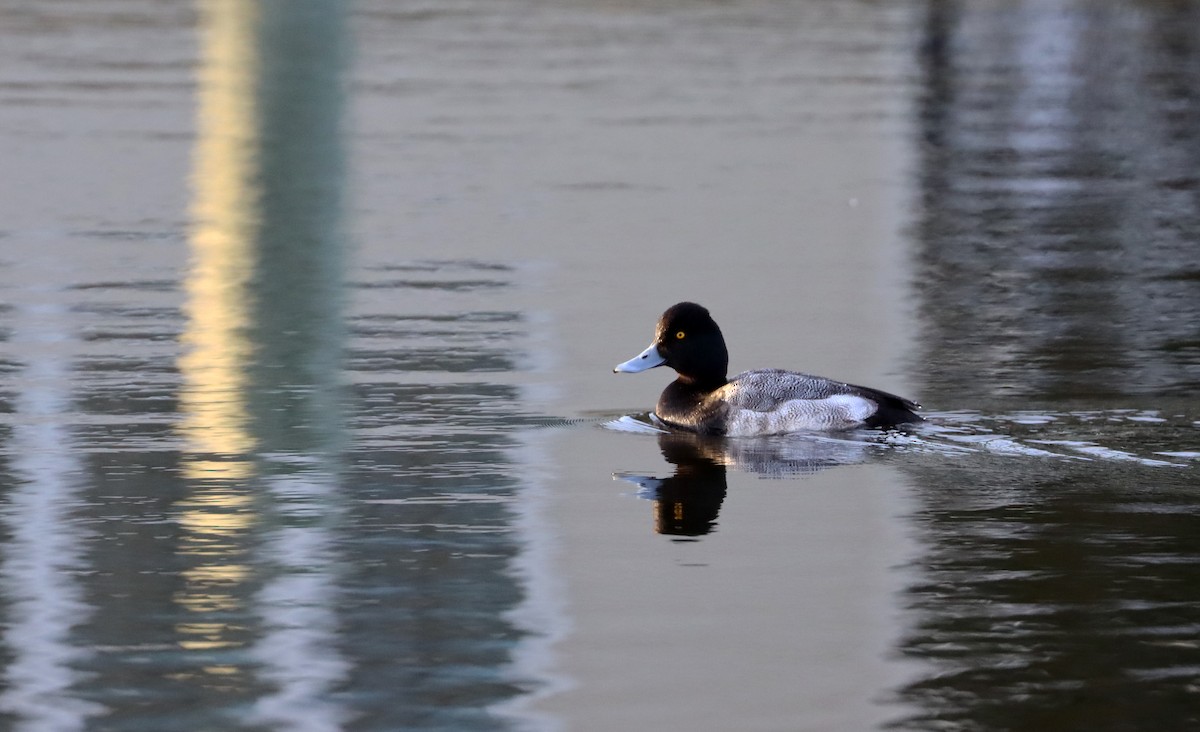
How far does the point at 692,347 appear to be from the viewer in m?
12.5

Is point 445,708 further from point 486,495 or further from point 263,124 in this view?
point 263,124

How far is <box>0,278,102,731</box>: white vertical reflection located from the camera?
7.56 m

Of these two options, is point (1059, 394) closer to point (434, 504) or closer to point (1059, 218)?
point (434, 504)

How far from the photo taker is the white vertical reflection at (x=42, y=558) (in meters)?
7.56

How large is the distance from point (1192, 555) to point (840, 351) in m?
5.28

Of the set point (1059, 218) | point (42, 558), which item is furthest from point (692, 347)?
point (1059, 218)

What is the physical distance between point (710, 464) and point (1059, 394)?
7.43 feet

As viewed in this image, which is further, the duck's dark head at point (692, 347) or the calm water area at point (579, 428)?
the duck's dark head at point (692, 347)

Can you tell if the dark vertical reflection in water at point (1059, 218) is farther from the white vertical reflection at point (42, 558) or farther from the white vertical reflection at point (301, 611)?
the white vertical reflection at point (42, 558)

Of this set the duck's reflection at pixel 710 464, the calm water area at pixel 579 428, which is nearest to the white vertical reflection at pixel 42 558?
the calm water area at pixel 579 428

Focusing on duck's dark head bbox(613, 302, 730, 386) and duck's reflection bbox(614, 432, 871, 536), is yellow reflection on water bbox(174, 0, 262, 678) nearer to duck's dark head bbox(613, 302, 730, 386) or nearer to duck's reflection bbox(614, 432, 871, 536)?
duck's reflection bbox(614, 432, 871, 536)

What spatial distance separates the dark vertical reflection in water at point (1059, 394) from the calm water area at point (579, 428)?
34mm

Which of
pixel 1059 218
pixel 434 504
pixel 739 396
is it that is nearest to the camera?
pixel 434 504

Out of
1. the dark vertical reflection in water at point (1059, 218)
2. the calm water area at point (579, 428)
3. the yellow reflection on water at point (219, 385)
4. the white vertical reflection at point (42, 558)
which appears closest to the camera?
the white vertical reflection at point (42, 558)
